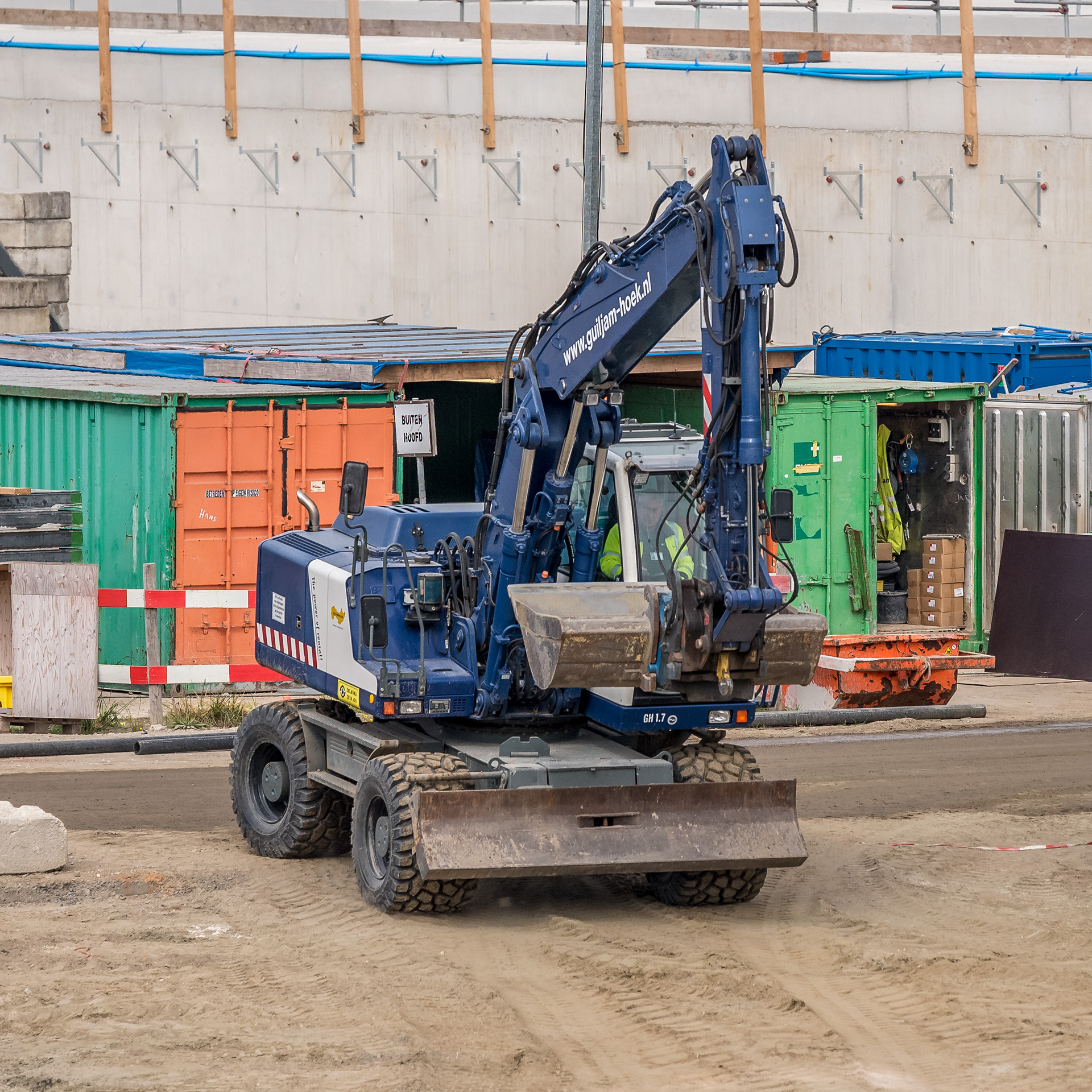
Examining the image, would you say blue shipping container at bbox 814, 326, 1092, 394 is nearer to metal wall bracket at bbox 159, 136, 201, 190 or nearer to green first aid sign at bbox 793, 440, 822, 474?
green first aid sign at bbox 793, 440, 822, 474

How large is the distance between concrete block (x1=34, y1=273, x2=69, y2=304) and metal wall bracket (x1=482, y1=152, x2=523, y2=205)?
6.58 meters

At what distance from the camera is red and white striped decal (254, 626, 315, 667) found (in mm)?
10500

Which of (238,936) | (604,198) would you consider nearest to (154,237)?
(604,198)

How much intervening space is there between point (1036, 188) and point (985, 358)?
664 cm

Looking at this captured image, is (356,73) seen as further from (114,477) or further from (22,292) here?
(114,477)

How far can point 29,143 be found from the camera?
25.8 metres

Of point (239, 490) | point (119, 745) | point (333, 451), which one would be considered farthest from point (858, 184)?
point (119, 745)

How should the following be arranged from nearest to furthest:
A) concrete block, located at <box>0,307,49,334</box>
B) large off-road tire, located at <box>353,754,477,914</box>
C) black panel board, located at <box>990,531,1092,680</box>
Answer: large off-road tire, located at <box>353,754,477,914</box> < black panel board, located at <box>990,531,1092,680</box> < concrete block, located at <box>0,307,49,334</box>

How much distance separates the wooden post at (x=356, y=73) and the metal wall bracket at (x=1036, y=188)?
391 inches

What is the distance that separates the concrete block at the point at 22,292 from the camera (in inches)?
902

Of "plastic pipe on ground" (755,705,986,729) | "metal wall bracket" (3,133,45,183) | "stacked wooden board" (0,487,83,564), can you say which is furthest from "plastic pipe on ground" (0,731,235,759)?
"metal wall bracket" (3,133,45,183)

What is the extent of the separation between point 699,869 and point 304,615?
2.94 m

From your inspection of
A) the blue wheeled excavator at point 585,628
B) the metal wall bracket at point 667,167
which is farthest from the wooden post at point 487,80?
the blue wheeled excavator at point 585,628

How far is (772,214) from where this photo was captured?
827cm
